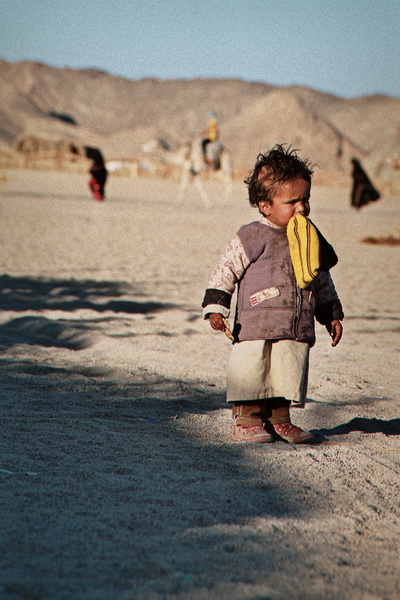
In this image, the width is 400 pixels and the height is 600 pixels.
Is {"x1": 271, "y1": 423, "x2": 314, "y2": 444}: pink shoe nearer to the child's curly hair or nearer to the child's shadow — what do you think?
the child's shadow

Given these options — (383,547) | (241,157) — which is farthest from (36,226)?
(241,157)

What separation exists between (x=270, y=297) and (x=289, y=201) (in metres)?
0.43

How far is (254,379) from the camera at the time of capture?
3.50 meters

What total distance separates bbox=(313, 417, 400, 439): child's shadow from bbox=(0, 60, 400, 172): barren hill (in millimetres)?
52273

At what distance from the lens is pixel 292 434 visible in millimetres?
3551

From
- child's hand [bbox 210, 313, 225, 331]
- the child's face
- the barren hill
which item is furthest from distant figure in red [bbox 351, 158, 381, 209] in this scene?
the barren hill

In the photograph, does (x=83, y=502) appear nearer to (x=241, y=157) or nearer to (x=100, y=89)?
(x=241, y=157)

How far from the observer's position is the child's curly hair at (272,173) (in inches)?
137

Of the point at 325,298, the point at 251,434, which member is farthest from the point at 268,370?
the point at 325,298

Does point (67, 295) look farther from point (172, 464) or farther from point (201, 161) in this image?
point (201, 161)

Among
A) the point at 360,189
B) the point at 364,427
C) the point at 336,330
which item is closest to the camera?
the point at 336,330

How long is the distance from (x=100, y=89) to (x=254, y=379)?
110 metres

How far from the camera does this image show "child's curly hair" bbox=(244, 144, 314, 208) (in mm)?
3469

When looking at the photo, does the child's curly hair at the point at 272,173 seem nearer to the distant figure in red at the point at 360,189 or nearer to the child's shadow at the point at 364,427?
the child's shadow at the point at 364,427
